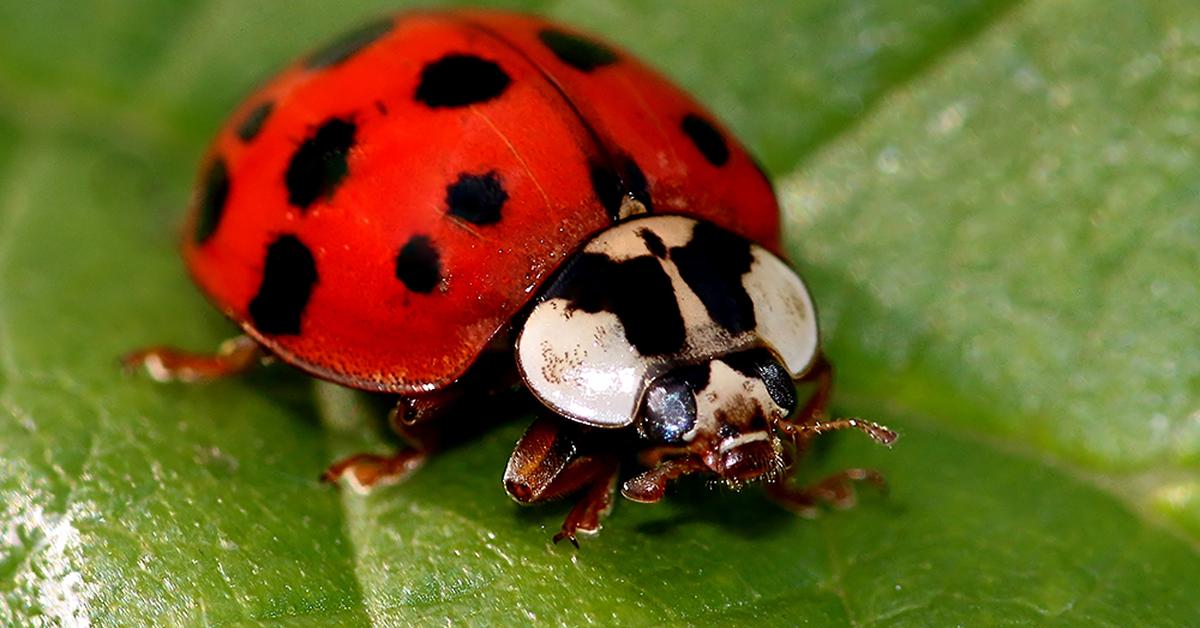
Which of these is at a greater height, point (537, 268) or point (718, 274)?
point (718, 274)

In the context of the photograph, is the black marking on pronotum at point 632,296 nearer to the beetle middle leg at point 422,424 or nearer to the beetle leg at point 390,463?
the beetle middle leg at point 422,424

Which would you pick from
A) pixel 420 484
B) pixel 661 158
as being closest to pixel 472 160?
pixel 661 158

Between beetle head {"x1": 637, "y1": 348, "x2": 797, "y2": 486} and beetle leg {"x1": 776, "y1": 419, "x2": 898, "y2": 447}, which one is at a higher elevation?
beetle leg {"x1": 776, "y1": 419, "x2": 898, "y2": 447}

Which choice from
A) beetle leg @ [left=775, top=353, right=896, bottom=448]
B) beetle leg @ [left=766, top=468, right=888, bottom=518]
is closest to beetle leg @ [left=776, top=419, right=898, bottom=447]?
beetle leg @ [left=775, top=353, right=896, bottom=448]

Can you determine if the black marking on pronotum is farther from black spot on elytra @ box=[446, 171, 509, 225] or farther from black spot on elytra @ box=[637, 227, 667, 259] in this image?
black spot on elytra @ box=[446, 171, 509, 225]

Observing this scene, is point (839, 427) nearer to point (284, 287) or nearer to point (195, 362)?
point (284, 287)

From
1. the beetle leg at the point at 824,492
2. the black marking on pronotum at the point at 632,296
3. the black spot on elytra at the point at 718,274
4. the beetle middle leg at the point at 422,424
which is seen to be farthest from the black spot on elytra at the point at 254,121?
the beetle leg at the point at 824,492

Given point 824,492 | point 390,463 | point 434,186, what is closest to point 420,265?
point 434,186
